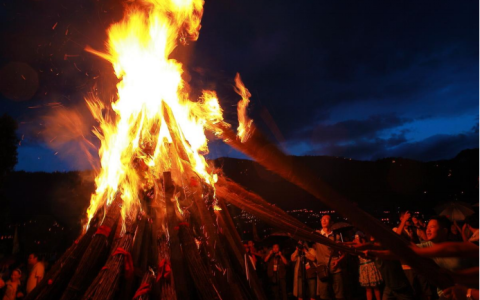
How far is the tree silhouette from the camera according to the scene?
678 inches

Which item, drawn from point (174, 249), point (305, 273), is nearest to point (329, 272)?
point (305, 273)

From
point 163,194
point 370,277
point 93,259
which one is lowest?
point 370,277

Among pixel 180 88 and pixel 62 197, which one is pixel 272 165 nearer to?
pixel 180 88

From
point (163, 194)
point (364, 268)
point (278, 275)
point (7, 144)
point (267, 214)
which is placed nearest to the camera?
point (267, 214)

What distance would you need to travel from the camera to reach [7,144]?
1761cm

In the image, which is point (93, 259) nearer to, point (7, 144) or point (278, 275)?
point (278, 275)

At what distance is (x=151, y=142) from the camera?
4.09 meters

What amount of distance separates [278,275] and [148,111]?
603cm

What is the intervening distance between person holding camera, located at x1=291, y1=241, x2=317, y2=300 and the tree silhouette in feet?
57.9

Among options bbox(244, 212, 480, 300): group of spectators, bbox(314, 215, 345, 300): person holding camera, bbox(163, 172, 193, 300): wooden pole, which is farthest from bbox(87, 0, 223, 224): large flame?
bbox(314, 215, 345, 300): person holding camera

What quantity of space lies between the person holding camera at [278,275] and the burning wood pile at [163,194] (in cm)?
477

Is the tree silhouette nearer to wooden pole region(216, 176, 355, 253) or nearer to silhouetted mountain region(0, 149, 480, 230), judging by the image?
silhouetted mountain region(0, 149, 480, 230)

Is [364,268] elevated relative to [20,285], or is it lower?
lower

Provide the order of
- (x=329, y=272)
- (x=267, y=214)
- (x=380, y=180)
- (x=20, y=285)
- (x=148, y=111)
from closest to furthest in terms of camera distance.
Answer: (x=267, y=214), (x=148, y=111), (x=329, y=272), (x=20, y=285), (x=380, y=180)
